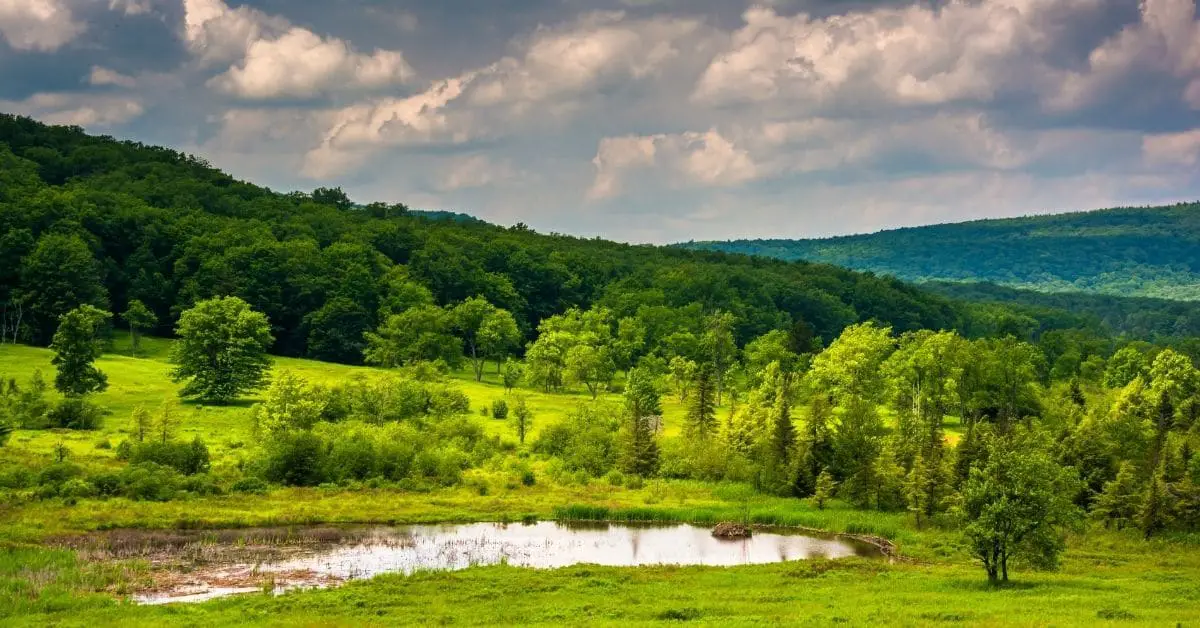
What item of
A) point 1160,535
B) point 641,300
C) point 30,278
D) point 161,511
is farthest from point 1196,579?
point 641,300

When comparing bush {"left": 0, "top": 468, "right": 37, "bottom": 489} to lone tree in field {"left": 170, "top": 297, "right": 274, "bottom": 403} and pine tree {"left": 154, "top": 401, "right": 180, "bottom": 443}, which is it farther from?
lone tree in field {"left": 170, "top": 297, "right": 274, "bottom": 403}

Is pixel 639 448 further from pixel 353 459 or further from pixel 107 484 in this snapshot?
pixel 107 484

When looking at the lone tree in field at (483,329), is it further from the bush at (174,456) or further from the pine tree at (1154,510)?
the pine tree at (1154,510)

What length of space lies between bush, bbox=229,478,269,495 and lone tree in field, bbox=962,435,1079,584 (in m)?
48.1

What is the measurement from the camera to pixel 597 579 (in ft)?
163

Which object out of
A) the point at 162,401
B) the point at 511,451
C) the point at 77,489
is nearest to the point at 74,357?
the point at 162,401

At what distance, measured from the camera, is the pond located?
163 ft

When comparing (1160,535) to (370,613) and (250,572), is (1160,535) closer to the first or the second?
(370,613)

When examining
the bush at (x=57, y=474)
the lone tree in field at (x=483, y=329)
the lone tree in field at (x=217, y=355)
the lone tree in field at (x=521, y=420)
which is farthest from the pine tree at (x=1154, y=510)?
the lone tree in field at (x=483, y=329)

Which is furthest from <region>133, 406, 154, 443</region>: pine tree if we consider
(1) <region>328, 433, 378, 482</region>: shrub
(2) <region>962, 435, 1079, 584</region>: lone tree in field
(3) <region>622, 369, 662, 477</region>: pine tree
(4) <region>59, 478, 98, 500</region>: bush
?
(2) <region>962, 435, 1079, 584</region>: lone tree in field

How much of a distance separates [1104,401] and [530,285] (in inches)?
4898

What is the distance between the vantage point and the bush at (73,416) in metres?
83.9

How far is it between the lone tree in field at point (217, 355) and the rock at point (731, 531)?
57.2 m

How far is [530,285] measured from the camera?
651 feet
